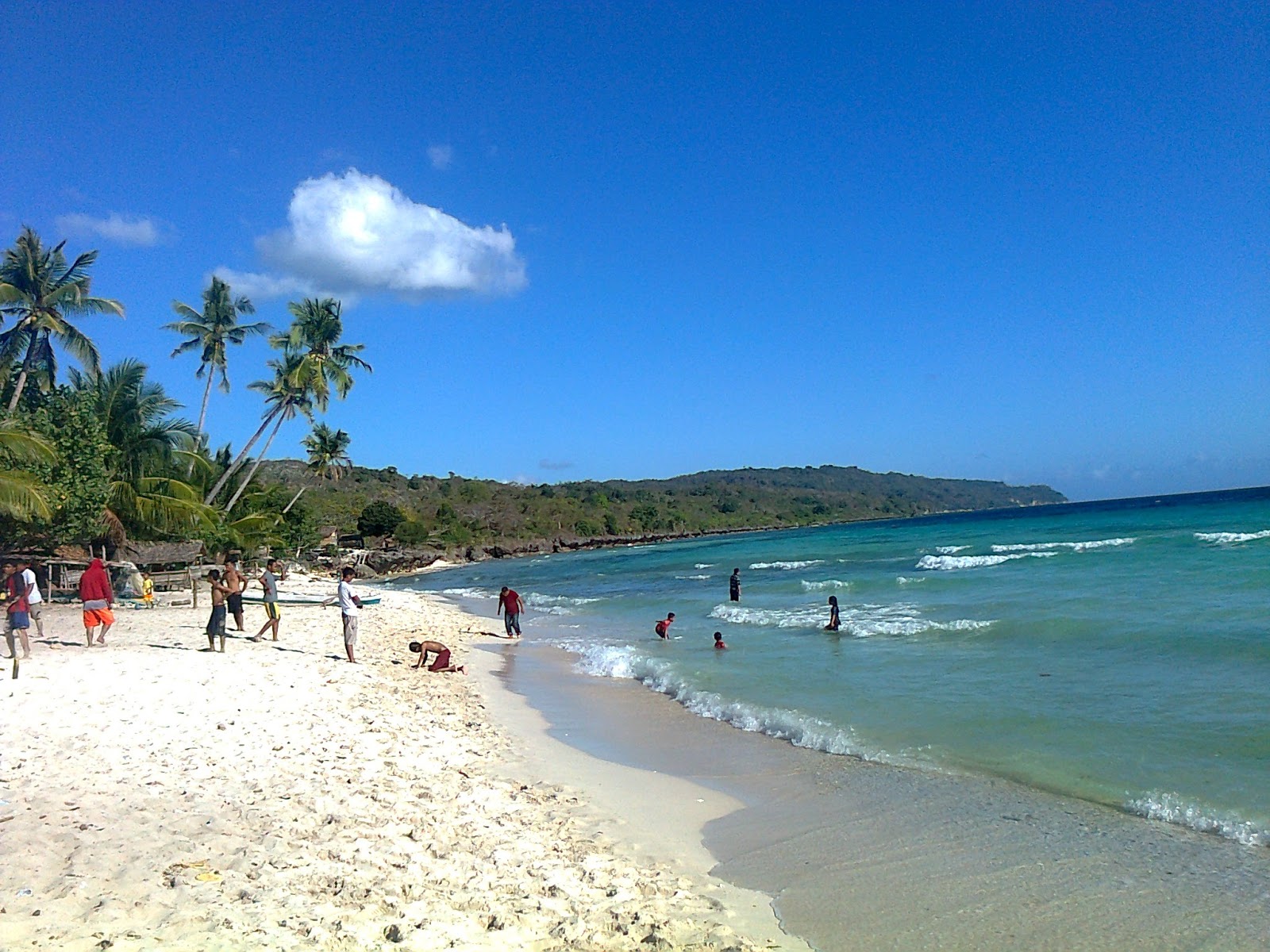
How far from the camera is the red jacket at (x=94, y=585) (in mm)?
13969

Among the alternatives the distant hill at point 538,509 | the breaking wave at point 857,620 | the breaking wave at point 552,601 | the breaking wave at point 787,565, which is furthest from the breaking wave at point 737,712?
the distant hill at point 538,509

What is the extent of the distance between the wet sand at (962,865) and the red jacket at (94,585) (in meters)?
10.6

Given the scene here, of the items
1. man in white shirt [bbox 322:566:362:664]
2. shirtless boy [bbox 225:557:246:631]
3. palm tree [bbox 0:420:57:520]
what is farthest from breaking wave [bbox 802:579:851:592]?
palm tree [bbox 0:420:57:520]

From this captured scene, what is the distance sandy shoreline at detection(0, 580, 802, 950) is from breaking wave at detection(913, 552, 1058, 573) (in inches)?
1070

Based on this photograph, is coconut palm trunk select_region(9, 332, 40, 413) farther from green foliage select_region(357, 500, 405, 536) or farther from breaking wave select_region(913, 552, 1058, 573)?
green foliage select_region(357, 500, 405, 536)

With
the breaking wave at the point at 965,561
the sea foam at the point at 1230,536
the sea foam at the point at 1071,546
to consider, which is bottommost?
the breaking wave at the point at 965,561

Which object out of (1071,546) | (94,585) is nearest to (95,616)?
(94,585)

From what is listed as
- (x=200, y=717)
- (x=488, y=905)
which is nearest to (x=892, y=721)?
(x=488, y=905)

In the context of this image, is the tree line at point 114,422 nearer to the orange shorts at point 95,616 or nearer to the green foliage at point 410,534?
the orange shorts at point 95,616

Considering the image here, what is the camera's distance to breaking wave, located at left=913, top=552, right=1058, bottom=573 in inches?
1332

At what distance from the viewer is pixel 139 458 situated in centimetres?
2633

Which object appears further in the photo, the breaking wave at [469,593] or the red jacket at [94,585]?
the breaking wave at [469,593]

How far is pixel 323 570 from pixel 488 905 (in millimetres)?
52520

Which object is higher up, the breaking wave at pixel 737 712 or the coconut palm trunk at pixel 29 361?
the coconut palm trunk at pixel 29 361
